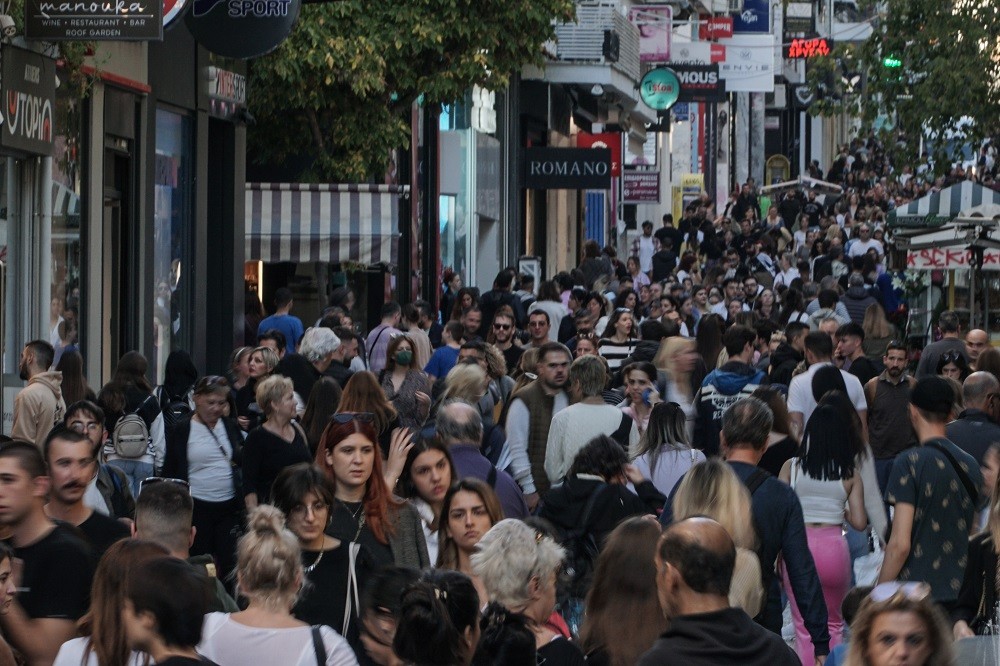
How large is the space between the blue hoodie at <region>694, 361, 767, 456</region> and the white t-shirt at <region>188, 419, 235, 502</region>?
114 inches

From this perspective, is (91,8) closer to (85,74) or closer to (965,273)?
(85,74)

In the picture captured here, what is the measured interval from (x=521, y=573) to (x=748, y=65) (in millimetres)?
45836

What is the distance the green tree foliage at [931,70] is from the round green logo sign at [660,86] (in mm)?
15231

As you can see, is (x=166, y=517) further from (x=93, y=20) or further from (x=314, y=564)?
(x=93, y=20)

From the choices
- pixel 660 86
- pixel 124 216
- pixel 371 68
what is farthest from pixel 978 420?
pixel 660 86

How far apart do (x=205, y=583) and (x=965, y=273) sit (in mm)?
19809

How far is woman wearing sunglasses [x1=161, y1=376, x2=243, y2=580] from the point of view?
10188 mm

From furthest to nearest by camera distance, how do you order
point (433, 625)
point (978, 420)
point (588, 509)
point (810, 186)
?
point (810, 186) < point (978, 420) < point (588, 509) < point (433, 625)

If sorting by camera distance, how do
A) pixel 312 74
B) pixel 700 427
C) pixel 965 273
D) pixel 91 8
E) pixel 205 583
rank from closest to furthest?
pixel 205 583, pixel 700 427, pixel 91 8, pixel 312 74, pixel 965 273

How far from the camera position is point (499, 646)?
506 centimetres

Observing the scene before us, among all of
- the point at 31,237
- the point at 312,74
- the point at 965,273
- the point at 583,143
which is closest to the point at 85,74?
the point at 31,237

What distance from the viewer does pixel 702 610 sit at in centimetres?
489

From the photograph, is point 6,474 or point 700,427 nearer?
point 6,474

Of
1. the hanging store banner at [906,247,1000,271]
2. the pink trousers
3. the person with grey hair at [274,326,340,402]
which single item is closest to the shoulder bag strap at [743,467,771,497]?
the pink trousers
